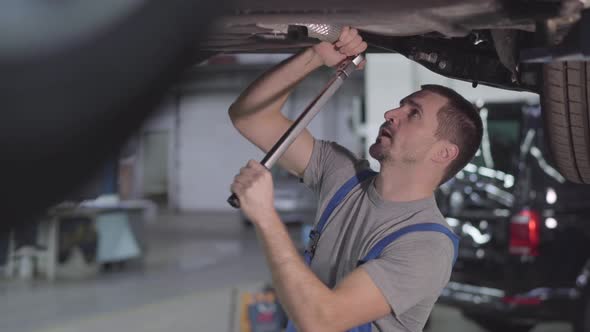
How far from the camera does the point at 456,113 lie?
183cm

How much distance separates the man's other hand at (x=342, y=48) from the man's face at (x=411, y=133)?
0.79 feet

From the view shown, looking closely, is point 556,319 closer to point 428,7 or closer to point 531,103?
point 531,103

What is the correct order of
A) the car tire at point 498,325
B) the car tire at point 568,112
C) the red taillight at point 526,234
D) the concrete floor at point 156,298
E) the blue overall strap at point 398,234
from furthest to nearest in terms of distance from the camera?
the concrete floor at point 156,298, the car tire at point 498,325, the red taillight at point 526,234, the blue overall strap at point 398,234, the car tire at point 568,112

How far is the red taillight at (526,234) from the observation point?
3.85m

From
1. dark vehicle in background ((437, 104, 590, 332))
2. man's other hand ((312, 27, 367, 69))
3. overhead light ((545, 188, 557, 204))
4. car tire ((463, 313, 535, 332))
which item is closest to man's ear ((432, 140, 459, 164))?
man's other hand ((312, 27, 367, 69))

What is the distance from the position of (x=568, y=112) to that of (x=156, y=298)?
178 inches

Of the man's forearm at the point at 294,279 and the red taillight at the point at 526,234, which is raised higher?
the man's forearm at the point at 294,279

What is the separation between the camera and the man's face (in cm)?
180

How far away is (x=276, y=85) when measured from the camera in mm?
1800

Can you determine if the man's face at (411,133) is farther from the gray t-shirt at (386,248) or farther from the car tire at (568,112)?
the car tire at (568,112)

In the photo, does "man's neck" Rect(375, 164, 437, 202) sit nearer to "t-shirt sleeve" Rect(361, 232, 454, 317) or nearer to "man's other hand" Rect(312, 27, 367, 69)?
"t-shirt sleeve" Rect(361, 232, 454, 317)

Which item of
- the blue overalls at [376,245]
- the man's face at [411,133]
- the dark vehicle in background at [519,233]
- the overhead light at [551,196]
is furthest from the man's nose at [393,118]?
the overhead light at [551,196]

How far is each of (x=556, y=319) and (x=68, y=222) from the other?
4.53 m

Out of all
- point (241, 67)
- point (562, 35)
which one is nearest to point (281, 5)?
point (562, 35)
